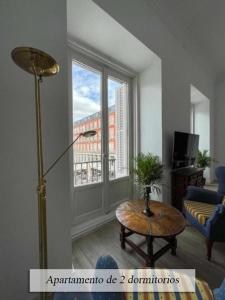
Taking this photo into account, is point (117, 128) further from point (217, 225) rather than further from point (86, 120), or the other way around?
point (217, 225)

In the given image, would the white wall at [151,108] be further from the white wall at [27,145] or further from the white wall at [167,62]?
the white wall at [27,145]

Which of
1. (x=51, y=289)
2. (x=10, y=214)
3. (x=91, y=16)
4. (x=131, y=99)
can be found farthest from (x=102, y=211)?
(x=91, y=16)

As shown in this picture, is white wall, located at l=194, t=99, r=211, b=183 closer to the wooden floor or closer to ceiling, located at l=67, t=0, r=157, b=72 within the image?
ceiling, located at l=67, t=0, r=157, b=72

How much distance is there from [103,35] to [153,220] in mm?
2367

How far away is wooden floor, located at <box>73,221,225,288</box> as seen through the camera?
64.7 inches

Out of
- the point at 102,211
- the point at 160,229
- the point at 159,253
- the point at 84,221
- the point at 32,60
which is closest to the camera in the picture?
the point at 32,60

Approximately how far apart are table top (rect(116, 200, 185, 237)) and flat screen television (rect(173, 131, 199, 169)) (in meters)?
1.29

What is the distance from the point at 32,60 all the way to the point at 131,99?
2.60 metres

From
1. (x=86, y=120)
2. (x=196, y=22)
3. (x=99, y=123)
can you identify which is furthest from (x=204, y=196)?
(x=196, y=22)

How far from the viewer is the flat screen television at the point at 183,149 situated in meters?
2.97

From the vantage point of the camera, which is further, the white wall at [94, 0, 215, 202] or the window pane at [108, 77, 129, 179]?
the window pane at [108, 77, 129, 179]

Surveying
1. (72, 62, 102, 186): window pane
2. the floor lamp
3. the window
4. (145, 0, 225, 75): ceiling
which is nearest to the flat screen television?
the window

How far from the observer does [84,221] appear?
2504 mm

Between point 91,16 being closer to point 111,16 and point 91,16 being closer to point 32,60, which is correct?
point 111,16
